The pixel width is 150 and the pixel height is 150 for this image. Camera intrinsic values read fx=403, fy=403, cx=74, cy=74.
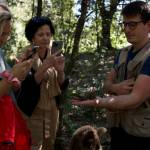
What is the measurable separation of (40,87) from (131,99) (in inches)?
55.1

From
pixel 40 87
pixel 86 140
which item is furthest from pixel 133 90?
pixel 86 140

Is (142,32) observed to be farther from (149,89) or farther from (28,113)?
(28,113)

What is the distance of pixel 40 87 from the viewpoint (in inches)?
156

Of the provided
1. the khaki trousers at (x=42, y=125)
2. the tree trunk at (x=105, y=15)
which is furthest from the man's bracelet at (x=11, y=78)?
the tree trunk at (x=105, y=15)

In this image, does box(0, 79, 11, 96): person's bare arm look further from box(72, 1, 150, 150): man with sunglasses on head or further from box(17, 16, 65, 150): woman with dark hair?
box(17, 16, 65, 150): woman with dark hair

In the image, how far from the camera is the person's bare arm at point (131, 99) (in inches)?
109

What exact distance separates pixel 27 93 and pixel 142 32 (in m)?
1.42

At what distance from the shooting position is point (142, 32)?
115 inches

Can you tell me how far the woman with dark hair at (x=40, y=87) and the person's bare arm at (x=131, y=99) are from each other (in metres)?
1.01

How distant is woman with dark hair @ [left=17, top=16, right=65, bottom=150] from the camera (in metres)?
3.83

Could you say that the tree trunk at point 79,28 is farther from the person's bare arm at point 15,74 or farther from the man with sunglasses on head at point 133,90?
the person's bare arm at point 15,74

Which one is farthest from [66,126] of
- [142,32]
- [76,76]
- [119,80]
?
[142,32]

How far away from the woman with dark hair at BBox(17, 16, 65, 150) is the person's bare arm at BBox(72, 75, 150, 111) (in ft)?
3.32

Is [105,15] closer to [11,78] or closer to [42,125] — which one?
[42,125]
